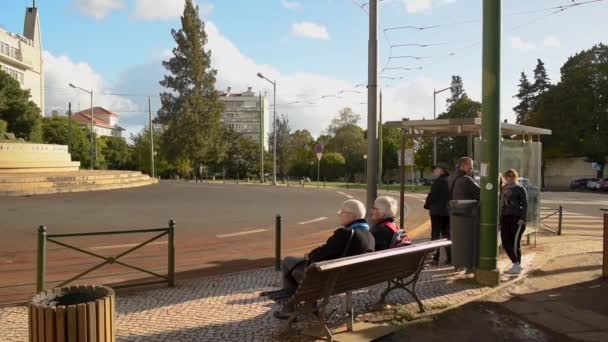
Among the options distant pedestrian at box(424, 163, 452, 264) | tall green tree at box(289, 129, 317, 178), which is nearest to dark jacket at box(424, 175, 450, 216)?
distant pedestrian at box(424, 163, 452, 264)

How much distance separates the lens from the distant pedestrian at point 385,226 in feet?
18.6

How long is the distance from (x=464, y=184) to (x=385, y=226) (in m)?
2.90

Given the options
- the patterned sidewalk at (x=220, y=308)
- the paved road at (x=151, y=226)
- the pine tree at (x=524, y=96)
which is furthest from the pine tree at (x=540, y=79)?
the patterned sidewalk at (x=220, y=308)

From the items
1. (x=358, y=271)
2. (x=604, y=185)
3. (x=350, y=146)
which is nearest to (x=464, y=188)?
(x=358, y=271)

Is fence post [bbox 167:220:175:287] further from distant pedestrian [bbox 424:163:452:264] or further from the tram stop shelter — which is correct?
the tram stop shelter

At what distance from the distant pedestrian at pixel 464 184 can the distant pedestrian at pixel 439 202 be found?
0.18 m

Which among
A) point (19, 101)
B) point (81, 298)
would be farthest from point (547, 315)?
point (19, 101)

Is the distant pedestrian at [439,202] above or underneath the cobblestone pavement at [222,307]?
above

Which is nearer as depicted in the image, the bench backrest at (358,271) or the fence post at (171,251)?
the bench backrest at (358,271)

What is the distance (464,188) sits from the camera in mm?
8141

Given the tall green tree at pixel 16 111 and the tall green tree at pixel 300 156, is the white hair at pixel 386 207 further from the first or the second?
the tall green tree at pixel 300 156

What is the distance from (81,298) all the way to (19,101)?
2364 inches

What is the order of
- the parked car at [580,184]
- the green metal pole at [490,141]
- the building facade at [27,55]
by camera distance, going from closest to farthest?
the green metal pole at [490,141] → the parked car at [580,184] → the building facade at [27,55]

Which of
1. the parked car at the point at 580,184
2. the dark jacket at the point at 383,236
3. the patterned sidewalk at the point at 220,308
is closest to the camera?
the patterned sidewalk at the point at 220,308
